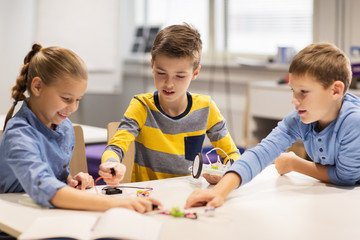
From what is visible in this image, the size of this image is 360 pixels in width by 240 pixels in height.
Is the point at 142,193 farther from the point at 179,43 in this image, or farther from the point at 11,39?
the point at 11,39

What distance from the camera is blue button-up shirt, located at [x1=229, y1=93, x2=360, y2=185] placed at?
1.48 m

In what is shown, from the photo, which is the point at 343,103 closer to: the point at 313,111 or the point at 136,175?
the point at 313,111

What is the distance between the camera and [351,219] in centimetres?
121

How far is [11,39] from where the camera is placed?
14.1ft

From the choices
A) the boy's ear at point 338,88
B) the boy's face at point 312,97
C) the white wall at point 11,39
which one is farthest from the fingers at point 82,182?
the white wall at point 11,39

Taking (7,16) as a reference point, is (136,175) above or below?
below

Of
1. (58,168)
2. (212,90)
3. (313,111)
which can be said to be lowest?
(212,90)

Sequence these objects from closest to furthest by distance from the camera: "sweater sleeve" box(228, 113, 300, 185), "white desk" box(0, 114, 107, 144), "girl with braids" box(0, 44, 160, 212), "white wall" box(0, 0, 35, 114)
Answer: "girl with braids" box(0, 44, 160, 212), "sweater sleeve" box(228, 113, 300, 185), "white desk" box(0, 114, 107, 144), "white wall" box(0, 0, 35, 114)

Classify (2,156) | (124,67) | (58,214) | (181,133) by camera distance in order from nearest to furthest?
(58,214)
(2,156)
(181,133)
(124,67)

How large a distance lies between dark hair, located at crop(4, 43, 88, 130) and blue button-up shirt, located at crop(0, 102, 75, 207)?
61mm

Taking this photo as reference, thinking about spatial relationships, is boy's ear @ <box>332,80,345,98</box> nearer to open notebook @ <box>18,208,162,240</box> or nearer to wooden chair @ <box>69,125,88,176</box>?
open notebook @ <box>18,208,162,240</box>

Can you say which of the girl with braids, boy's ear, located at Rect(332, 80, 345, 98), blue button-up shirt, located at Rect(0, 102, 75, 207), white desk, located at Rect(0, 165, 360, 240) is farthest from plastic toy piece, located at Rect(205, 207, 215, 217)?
boy's ear, located at Rect(332, 80, 345, 98)

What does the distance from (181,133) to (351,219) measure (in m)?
0.73

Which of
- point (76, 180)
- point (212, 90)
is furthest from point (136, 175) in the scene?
point (212, 90)
